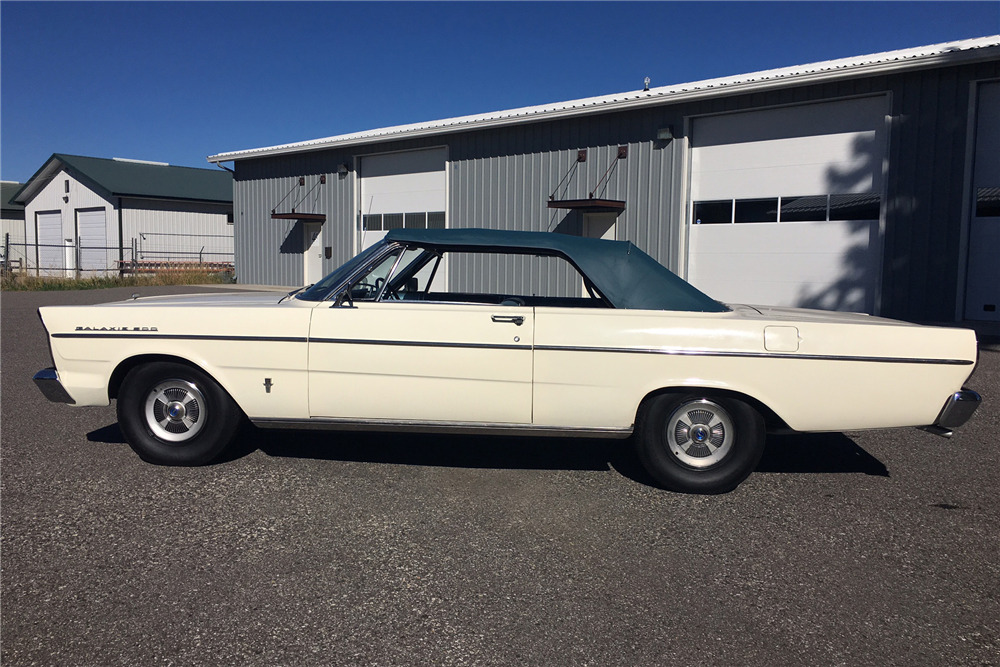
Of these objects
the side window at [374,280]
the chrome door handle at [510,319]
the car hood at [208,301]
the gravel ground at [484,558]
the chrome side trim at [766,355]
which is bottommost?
the gravel ground at [484,558]

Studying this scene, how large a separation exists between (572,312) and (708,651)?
2.12 m

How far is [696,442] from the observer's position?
4.51 metres

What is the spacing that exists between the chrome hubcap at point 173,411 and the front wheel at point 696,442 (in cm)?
262

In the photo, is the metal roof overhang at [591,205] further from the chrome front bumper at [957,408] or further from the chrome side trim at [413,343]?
the chrome front bumper at [957,408]

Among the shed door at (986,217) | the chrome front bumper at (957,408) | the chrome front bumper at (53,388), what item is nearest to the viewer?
the chrome front bumper at (957,408)

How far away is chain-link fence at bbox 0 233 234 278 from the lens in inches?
1297

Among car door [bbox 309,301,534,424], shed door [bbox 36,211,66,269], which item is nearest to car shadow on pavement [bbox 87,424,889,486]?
car door [bbox 309,301,534,424]

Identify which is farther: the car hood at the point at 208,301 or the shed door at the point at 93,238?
the shed door at the point at 93,238

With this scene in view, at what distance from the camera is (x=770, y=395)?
4.38 m

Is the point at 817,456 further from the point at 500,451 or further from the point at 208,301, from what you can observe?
the point at 208,301

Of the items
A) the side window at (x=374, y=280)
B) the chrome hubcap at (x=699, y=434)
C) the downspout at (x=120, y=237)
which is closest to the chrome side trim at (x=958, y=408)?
the chrome hubcap at (x=699, y=434)

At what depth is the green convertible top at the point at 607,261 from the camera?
4676 mm

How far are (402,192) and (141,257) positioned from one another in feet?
60.2

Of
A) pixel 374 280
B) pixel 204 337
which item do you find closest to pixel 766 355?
pixel 374 280
